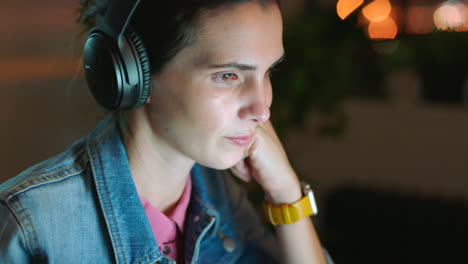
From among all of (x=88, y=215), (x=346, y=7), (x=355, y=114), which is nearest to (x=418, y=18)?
(x=355, y=114)

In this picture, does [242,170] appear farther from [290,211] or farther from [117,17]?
[117,17]

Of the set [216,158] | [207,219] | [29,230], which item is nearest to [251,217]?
[207,219]

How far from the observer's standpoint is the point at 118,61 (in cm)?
84

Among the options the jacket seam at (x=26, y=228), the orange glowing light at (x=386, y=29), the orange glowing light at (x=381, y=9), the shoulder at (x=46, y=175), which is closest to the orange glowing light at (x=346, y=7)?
Result: the orange glowing light at (x=386, y=29)

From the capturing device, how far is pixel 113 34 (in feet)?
2.74

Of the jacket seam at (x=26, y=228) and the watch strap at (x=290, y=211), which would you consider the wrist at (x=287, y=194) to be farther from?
the jacket seam at (x=26, y=228)

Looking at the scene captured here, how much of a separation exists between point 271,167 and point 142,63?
0.43m

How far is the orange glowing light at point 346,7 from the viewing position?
2.44m

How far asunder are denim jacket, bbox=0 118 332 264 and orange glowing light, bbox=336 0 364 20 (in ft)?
5.59

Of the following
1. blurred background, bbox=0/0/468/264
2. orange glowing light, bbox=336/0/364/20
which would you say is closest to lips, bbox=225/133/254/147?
blurred background, bbox=0/0/468/264

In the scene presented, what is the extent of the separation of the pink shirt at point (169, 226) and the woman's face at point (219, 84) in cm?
18

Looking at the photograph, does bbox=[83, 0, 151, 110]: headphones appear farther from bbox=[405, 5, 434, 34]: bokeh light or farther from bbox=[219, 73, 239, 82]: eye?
bbox=[405, 5, 434, 34]: bokeh light

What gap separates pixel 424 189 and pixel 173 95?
2591mm

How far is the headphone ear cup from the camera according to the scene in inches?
33.7
